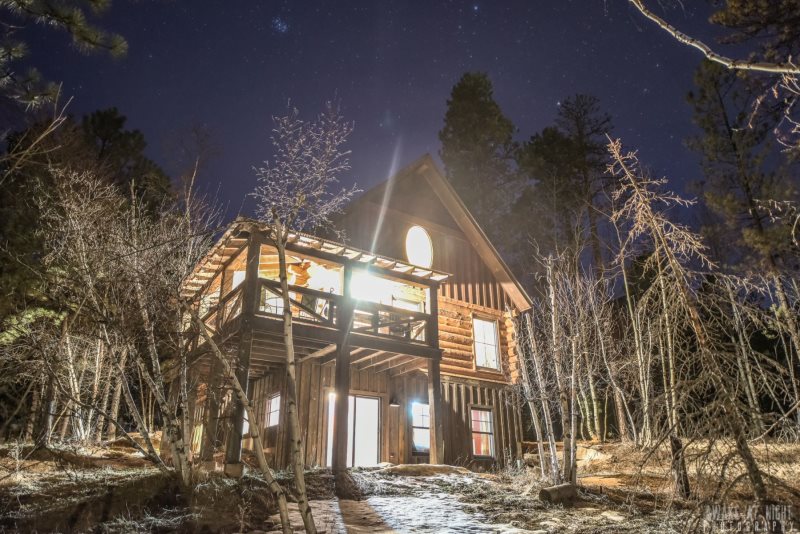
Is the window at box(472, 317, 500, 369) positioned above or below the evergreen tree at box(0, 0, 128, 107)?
below

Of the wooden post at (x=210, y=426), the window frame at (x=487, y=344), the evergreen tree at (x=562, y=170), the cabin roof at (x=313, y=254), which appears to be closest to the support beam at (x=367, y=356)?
the cabin roof at (x=313, y=254)

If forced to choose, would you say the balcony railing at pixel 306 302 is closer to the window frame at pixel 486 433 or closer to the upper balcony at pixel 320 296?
the upper balcony at pixel 320 296

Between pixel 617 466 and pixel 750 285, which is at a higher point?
pixel 750 285

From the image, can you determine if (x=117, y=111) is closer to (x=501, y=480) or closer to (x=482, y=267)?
(x=482, y=267)

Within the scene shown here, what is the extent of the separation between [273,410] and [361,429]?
277 centimetres

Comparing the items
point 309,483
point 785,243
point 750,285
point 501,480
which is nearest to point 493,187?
point 785,243

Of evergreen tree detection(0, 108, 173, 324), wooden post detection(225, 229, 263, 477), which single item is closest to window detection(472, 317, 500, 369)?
wooden post detection(225, 229, 263, 477)

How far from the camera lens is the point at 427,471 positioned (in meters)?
12.9

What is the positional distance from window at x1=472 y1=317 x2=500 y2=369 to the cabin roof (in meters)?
3.65

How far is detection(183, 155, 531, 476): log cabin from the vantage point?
13250mm

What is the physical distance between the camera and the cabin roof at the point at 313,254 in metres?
13.9

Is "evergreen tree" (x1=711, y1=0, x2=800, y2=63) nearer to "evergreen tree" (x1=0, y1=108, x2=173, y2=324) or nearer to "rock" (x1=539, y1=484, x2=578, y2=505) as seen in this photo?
"rock" (x1=539, y1=484, x2=578, y2=505)

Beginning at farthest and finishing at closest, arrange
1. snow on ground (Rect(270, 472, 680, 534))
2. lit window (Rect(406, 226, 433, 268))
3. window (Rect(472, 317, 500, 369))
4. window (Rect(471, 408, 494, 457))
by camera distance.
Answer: window (Rect(472, 317, 500, 369)) → lit window (Rect(406, 226, 433, 268)) → window (Rect(471, 408, 494, 457)) → snow on ground (Rect(270, 472, 680, 534))

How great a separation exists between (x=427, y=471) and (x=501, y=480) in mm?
1873
